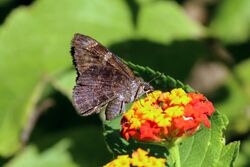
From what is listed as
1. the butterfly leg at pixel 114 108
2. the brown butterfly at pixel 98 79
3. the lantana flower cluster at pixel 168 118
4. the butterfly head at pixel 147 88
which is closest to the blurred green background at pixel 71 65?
the brown butterfly at pixel 98 79

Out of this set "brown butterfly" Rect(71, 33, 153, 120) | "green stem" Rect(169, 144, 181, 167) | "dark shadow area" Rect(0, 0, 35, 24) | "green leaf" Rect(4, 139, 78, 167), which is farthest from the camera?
"dark shadow area" Rect(0, 0, 35, 24)

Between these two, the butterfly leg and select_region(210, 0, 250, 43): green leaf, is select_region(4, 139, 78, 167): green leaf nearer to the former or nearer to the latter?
select_region(210, 0, 250, 43): green leaf

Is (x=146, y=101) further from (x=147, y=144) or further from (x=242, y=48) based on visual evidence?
(x=242, y=48)

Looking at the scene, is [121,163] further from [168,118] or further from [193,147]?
[193,147]

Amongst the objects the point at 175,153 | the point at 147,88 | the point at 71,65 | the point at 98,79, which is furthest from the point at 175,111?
the point at 71,65

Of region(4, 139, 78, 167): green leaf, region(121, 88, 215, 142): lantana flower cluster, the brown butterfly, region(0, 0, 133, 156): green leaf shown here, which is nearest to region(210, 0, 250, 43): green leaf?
region(0, 0, 133, 156): green leaf

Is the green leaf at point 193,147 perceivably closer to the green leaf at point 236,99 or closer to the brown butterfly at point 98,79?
the brown butterfly at point 98,79
